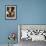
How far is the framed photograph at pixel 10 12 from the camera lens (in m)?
4.89

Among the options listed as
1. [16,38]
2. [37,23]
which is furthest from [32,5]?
[16,38]

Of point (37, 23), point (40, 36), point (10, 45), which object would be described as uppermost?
point (37, 23)

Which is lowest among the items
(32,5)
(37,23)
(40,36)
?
(40,36)

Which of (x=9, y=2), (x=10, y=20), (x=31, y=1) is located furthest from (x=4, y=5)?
(x=31, y=1)

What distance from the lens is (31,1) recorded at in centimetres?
493

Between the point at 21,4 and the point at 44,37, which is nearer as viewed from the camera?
the point at 44,37

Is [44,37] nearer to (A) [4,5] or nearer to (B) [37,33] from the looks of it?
(B) [37,33]

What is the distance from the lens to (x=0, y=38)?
16.0 feet

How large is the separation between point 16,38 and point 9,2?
1.31m

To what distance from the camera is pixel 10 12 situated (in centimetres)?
489

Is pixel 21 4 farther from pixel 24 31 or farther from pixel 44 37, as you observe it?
pixel 44 37

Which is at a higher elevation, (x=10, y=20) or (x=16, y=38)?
(x=10, y=20)

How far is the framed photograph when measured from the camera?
4.89 meters

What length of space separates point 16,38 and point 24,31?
0.39 m
